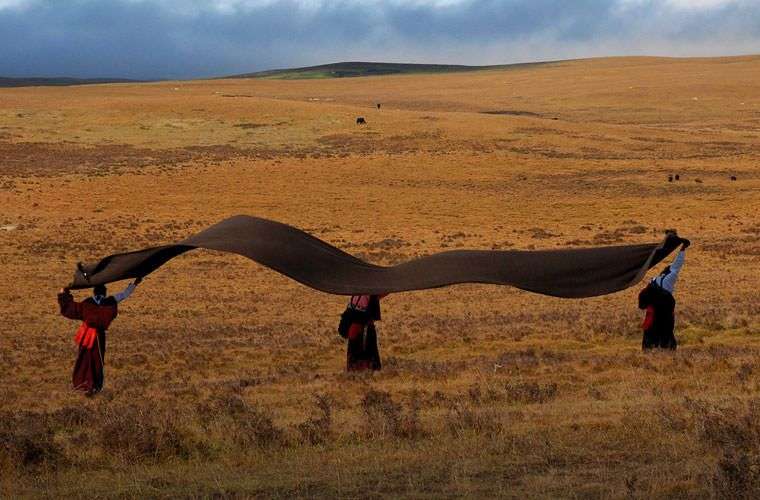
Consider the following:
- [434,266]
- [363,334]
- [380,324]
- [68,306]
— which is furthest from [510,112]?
[434,266]

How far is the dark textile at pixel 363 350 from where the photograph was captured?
578 inches

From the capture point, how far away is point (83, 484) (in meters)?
8.15

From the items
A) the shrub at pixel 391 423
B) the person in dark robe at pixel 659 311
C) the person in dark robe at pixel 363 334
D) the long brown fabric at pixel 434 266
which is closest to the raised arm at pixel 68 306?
the person in dark robe at pixel 363 334

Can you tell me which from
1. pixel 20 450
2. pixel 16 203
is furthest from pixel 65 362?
pixel 16 203

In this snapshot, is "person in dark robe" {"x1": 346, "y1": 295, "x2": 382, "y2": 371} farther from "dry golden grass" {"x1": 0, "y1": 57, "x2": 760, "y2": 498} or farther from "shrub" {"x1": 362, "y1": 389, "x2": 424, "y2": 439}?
"shrub" {"x1": 362, "y1": 389, "x2": 424, "y2": 439}

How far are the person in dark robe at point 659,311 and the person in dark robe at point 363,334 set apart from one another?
3.51 meters

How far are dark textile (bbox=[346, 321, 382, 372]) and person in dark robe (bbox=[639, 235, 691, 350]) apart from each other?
138 inches

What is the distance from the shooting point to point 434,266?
29.8 feet

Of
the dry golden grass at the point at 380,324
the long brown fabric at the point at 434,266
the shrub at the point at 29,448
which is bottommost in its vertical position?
the dry golden grass at the point at 380,324

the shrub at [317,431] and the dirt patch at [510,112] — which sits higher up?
the shrub at [317,431]

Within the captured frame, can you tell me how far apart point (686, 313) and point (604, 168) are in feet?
107

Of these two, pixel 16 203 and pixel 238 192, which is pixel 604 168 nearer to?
pixel 238 192

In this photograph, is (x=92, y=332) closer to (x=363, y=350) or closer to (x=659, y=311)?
(x=363, y=350)

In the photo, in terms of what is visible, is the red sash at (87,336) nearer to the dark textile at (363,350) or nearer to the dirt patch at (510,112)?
the dark textile at (363,350)
